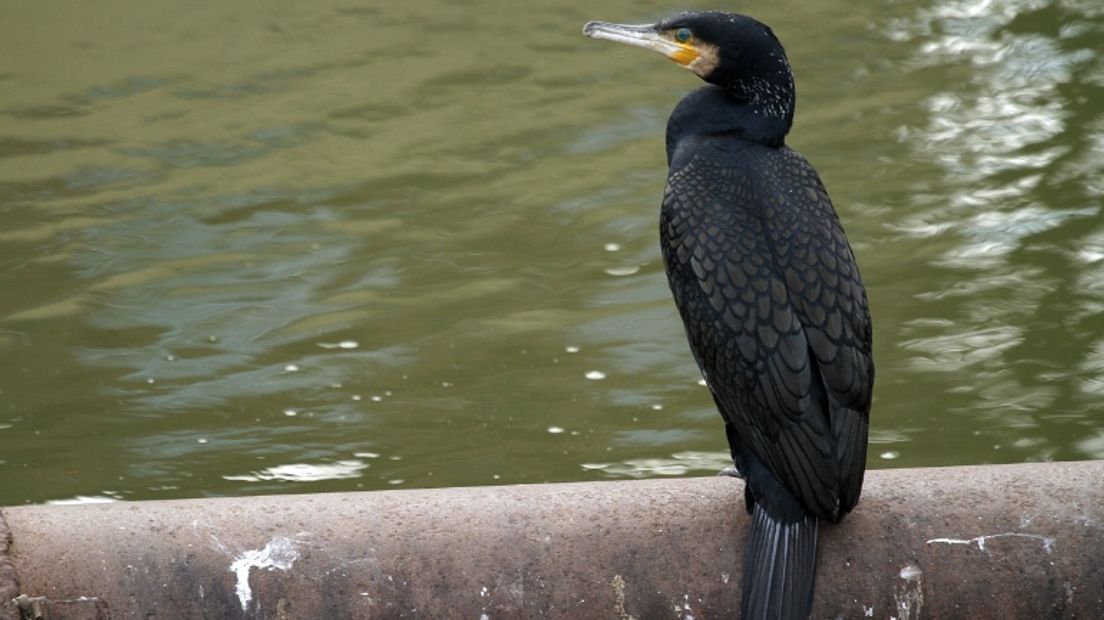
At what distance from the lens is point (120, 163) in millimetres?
7156

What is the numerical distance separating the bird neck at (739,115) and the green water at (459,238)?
1757 millimetres

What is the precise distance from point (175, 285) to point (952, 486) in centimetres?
401

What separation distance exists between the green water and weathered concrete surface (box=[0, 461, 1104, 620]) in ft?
6.81

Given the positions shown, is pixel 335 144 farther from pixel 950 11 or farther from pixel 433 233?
pixel 950 11

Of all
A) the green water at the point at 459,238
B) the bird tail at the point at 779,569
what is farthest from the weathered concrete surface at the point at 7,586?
the green water at the point at 459,238

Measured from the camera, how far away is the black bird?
2.64 metres

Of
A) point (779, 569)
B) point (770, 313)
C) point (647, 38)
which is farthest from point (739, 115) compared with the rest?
point (779, 569)

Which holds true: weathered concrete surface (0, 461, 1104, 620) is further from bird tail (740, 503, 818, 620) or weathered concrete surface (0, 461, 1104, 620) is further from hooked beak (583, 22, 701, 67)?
hooked beak (583, 22, 701, 67)

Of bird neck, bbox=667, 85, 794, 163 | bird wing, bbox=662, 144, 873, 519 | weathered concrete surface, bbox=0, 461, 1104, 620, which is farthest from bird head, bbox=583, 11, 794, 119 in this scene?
weathered concrete surface, bbox=0, 461, 1104, 620

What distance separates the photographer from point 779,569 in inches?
103

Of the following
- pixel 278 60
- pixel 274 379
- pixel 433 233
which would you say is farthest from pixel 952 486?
pixel 278 60

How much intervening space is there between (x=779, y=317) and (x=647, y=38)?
0.78 meters

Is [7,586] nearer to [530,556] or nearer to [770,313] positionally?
[530,556]

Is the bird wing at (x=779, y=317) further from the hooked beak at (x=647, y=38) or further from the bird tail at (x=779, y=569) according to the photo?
the hooked beak at (x=647, y=38)
